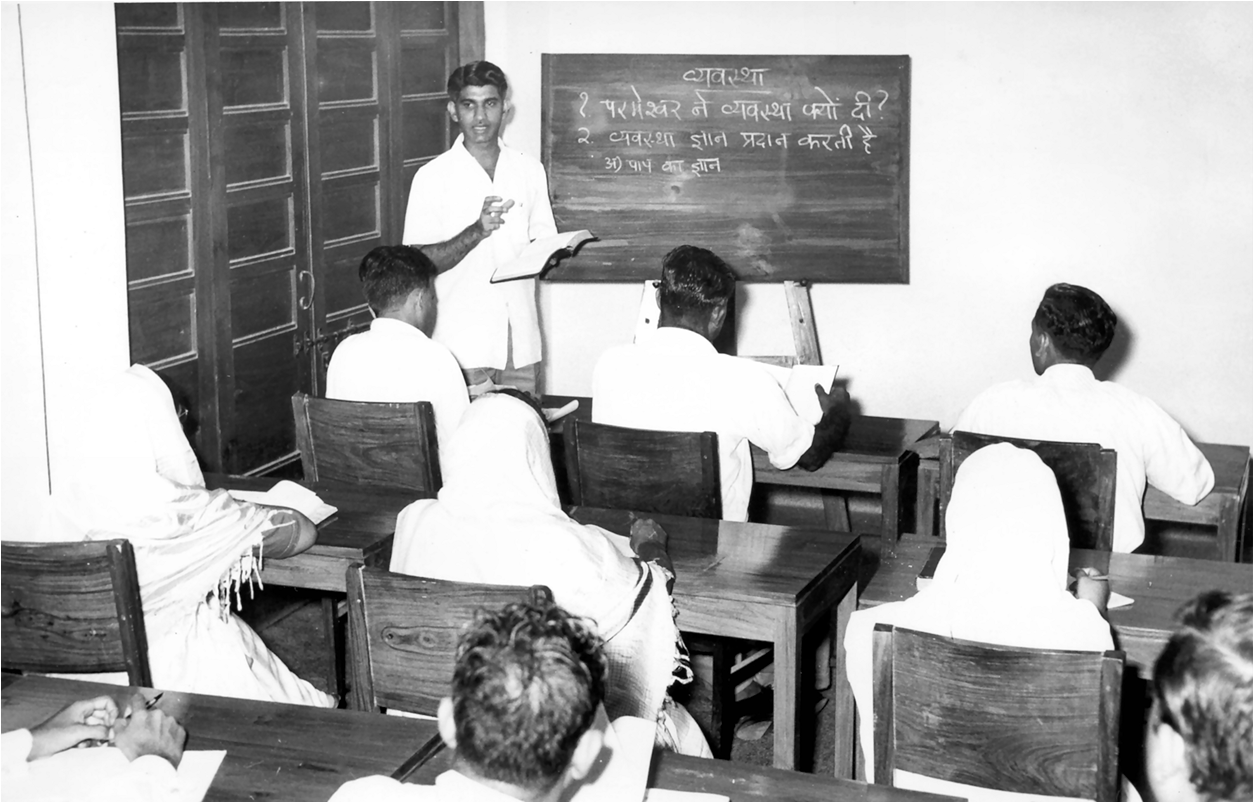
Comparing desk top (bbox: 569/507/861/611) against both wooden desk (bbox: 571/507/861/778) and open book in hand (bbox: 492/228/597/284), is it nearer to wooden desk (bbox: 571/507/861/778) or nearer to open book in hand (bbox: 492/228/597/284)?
wooden desk (bbox: 571/507/861/778)

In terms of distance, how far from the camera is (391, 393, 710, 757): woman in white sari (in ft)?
7.77

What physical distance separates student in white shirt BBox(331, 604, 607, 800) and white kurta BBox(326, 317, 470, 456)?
214cm

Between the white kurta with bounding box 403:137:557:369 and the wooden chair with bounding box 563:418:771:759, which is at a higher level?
the white kurta with bounding box 403:137:557:369

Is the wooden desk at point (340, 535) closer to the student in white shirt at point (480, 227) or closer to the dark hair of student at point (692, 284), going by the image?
the dark hair of student at point (692, 284)

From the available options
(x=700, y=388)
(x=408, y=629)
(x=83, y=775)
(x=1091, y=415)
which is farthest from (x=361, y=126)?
(x=83, y=775)

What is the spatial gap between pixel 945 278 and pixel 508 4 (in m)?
1.94

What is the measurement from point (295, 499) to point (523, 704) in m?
1.67

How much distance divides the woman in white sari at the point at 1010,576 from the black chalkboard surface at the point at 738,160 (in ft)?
9.42

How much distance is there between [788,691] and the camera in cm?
255

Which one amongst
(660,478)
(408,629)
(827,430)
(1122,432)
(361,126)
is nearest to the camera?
(408,629)

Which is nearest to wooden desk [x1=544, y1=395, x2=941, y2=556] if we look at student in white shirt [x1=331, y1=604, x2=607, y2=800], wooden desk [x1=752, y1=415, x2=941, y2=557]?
wooden desk [x1=752, y1=415, x2=941, y2=557]

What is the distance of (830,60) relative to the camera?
4.85m

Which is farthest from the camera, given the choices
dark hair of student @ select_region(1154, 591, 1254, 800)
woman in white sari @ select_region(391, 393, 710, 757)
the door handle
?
the door handle

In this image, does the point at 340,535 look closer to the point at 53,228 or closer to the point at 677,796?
the point at 53,228
